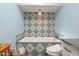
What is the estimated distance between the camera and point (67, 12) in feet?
3.52

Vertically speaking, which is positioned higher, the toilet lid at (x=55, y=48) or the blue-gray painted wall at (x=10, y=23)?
the blue-gray painted wall at (x=10, y=23)

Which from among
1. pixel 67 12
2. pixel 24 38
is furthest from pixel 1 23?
pixel 67 12

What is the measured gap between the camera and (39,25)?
43.1 inches

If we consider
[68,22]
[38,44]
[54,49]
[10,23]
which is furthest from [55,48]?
[10,23]

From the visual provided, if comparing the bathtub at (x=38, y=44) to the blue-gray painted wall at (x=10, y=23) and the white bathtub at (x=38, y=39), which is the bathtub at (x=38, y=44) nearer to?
the white bathtub at (x=38, y=39)

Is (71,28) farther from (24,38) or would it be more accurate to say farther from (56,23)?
(24,38)

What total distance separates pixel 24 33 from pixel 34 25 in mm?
129

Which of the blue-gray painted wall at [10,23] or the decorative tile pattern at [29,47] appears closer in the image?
the blue-gray painted wall at [10,23]

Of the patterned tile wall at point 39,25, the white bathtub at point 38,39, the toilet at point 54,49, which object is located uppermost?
the patterned tile wall at point 39,25

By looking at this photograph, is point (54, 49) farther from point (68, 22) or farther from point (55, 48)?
point (68, 22)

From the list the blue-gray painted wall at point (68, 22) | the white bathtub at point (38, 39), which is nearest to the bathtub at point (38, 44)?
the white bathtub at point (38, 39)

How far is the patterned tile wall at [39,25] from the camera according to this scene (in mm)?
1063

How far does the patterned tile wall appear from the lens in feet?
3.49

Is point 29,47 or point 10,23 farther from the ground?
point 10,23
